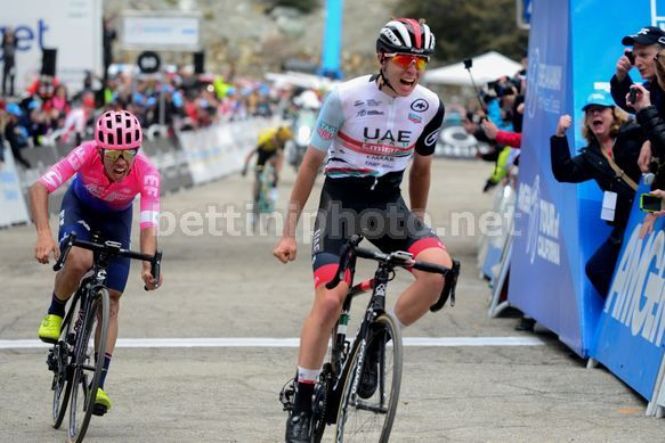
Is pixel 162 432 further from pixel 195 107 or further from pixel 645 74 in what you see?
pixel 195 107

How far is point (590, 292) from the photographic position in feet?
32.2

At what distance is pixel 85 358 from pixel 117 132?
1233 millimetres

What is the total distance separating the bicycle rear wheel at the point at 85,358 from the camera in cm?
724

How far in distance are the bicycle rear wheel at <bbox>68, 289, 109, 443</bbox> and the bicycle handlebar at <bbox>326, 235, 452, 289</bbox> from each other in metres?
1.39

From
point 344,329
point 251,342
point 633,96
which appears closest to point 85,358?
point 344,329

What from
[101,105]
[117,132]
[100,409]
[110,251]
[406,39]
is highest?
[406,39]

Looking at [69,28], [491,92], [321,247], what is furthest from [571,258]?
[69,28]

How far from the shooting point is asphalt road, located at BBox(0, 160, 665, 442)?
777 centimetres

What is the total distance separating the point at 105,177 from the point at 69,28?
950 inches

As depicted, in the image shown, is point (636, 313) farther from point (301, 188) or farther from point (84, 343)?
point (84, 343)

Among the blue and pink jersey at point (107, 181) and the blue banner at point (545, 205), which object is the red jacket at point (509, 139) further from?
the blue and pink jersey at point (107, 181)

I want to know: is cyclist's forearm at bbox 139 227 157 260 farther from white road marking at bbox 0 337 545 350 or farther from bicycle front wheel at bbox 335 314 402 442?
white road marking at bbox 0 337 545 350

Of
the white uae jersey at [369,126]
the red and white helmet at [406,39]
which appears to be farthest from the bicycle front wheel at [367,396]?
the red and white helmet at [406,39]

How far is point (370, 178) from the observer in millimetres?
7047
